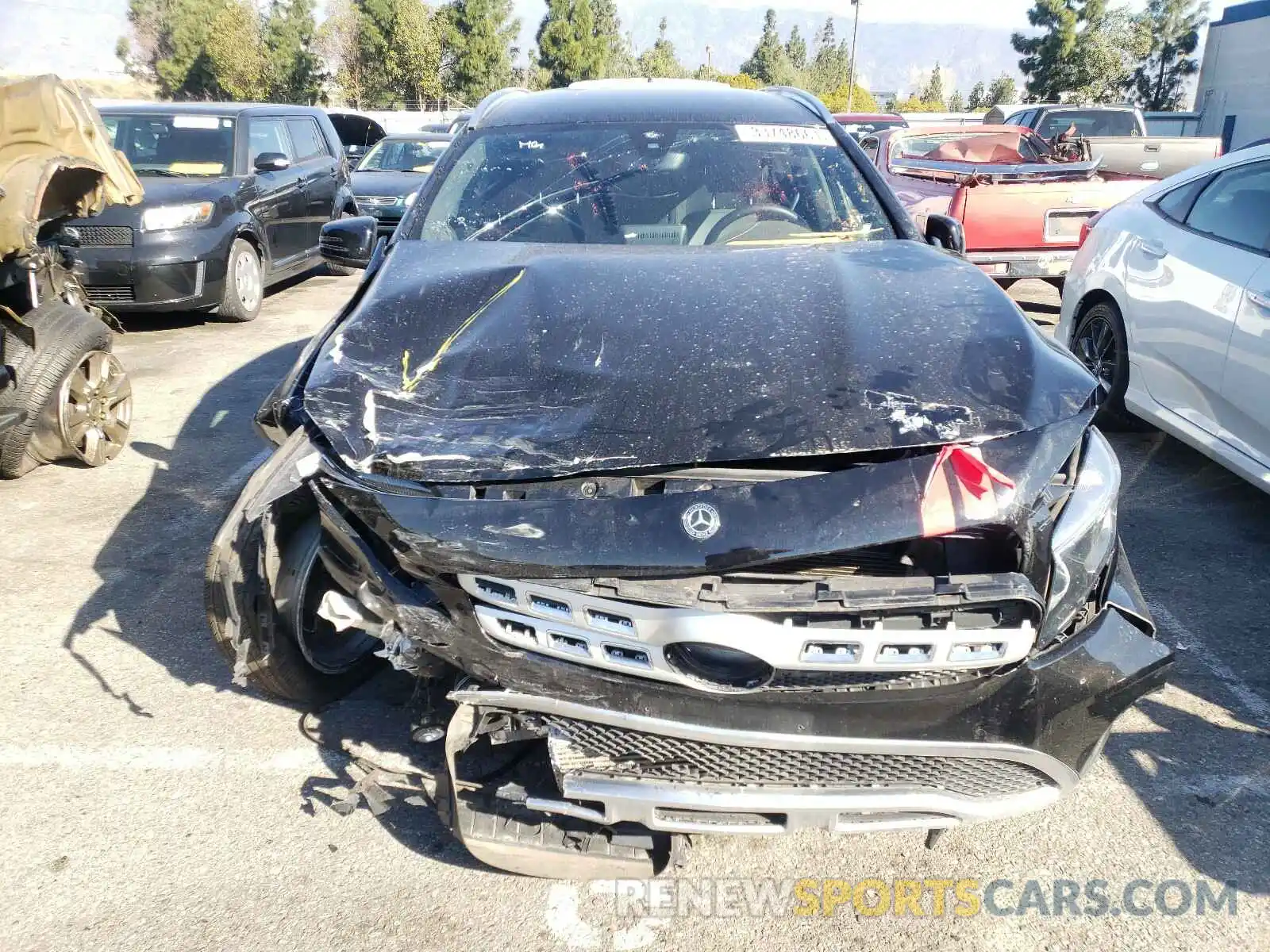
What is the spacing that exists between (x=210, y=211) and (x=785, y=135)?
19.2ft

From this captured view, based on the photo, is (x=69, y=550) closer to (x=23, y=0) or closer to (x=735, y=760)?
(x=735, y=760)

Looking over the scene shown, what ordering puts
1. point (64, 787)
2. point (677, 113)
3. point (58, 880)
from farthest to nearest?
point (677, 113), point (64, 787), point (58, 880)

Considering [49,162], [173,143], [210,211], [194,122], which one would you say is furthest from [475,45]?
[49,162]

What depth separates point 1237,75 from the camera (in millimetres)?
33625

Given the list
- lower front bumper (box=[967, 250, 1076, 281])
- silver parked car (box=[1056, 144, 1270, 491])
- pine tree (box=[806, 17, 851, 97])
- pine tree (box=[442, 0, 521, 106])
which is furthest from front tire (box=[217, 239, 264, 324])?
pine tree (box=[806, 17, 851, 97])

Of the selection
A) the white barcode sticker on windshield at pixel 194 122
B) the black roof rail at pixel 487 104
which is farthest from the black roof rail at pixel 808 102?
the white barcode sticker on windshield at pixel 194 122

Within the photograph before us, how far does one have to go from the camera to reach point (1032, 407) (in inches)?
83.3

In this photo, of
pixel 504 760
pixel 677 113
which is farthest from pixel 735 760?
pixel 677 113

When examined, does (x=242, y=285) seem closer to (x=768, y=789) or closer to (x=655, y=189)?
(x=655, y=189)

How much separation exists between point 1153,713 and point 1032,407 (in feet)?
4.75

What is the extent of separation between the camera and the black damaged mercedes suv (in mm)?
1873

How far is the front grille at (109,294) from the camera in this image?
750 centimetres

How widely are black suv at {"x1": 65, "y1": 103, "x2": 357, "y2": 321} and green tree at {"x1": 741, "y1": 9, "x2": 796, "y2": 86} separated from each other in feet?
189

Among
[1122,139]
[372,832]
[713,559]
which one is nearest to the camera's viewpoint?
[713,559]
